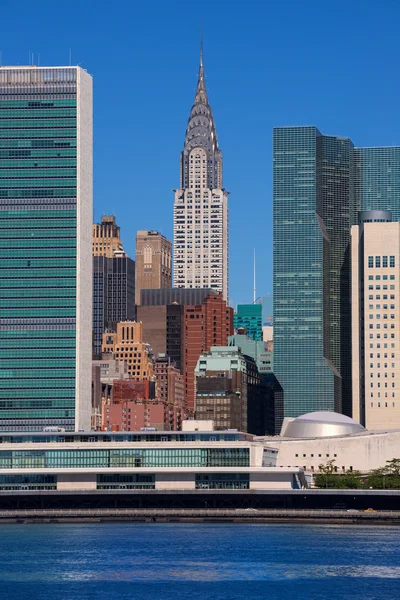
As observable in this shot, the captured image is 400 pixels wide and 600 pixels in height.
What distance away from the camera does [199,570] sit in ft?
550

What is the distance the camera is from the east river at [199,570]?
497 feet

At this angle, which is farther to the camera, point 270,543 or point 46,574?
point 270,543

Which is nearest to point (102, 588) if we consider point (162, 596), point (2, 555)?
point (162, 596)

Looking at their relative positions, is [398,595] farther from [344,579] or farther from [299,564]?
[299,564]

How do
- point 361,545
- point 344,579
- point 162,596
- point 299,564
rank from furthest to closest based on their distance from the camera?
point 361,545
point 299,564
point 344,579
point 162,596

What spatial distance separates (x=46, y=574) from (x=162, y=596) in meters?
21.1

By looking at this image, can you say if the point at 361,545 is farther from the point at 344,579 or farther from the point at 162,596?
the point at 162,596

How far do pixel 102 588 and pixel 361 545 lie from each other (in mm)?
51467

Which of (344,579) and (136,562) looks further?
(136,562)

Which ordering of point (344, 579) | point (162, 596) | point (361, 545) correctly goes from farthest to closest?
point (361, 545)
point (344, 579)
point (162, 596)

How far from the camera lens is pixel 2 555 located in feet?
603

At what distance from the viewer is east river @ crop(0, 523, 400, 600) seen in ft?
497

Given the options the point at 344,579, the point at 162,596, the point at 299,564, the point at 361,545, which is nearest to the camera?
the point at 162,596

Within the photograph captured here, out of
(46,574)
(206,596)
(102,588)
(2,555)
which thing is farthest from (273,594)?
(2,555)
